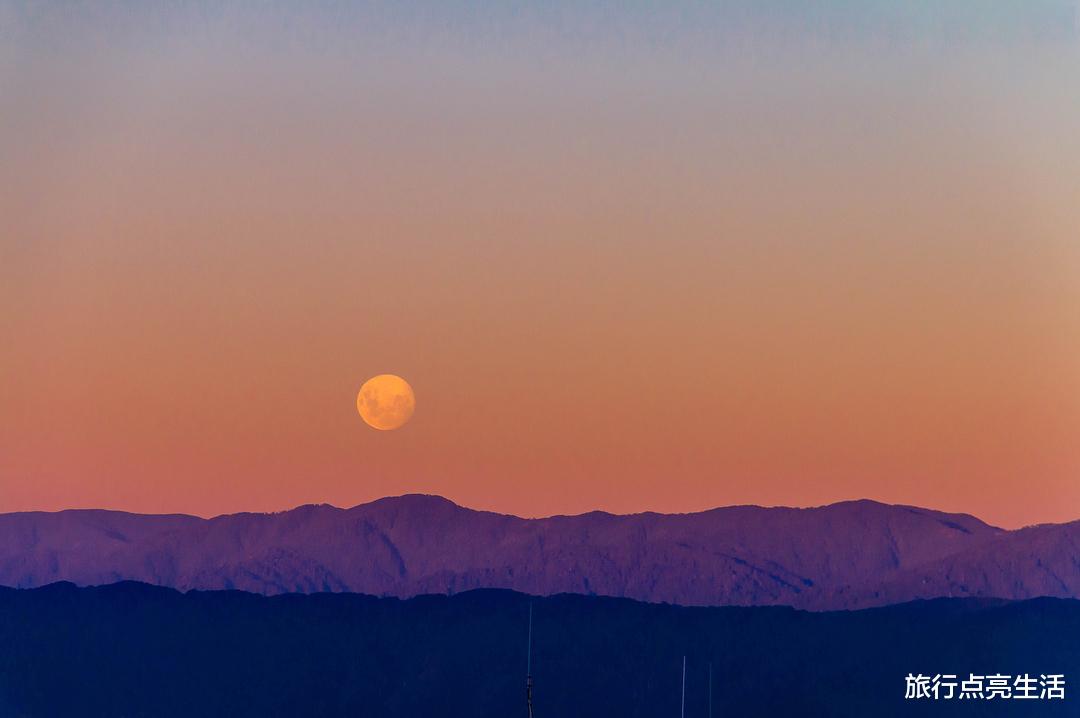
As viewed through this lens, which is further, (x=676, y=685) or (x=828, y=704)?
(x=676, y=685)

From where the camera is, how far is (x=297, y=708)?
199625 millimetres

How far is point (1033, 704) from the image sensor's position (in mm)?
193375

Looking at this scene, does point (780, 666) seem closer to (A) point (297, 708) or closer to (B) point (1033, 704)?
(B) point (1033, 704)

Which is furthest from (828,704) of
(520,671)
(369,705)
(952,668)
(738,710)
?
(369,705)

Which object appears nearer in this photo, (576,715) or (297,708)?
(576,715)

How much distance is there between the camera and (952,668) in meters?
195

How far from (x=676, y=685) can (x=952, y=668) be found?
30884 millimetres

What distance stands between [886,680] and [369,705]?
185ft

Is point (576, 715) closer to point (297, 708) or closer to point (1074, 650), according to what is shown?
point (297, 708)

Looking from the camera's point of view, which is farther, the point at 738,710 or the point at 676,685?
the point at 676,685

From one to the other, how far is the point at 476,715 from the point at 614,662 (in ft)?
61.4

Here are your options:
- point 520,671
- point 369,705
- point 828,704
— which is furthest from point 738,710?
point 369,705

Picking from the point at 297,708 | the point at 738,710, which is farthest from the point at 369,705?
the point at 738,710

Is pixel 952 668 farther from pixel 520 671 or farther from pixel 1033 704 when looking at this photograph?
pixel 520 671
